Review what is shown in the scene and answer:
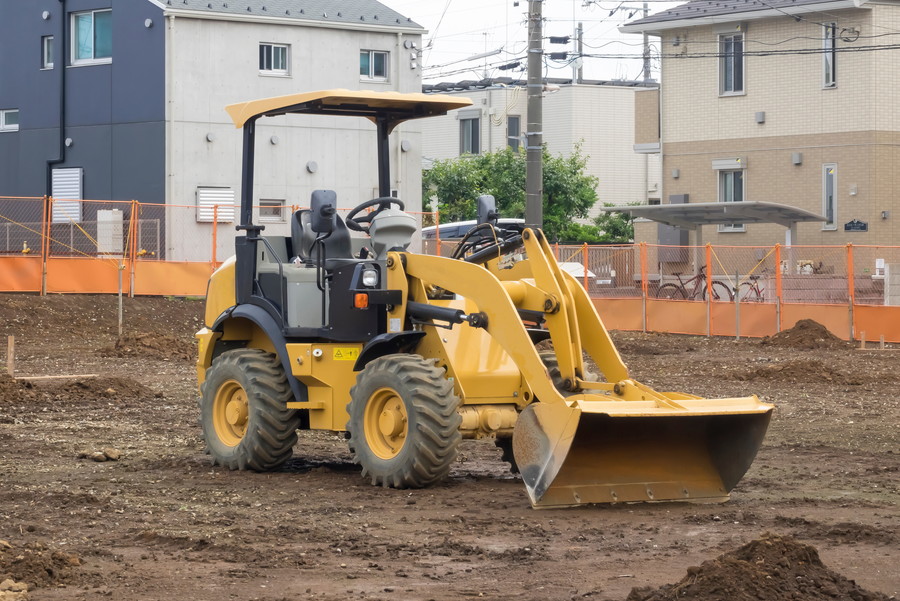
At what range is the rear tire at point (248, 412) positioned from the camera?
36.9 ft

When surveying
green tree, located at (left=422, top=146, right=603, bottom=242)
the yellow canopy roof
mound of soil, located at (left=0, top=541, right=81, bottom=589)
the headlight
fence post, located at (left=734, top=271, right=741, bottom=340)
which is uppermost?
green tree, located at (left=422, top=146, right=603, bottom=242)

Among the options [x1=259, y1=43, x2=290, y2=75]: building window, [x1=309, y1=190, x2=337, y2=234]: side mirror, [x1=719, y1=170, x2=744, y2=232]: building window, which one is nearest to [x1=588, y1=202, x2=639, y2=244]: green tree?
[x1=719, y1=170, x2=744, y2=232]: building window

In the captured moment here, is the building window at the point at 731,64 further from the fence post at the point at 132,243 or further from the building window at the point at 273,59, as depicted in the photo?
the fence post at the point at 132,243

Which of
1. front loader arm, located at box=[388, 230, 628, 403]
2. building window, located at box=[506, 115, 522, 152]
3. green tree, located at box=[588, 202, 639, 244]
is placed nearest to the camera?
Answer: front loader arm, located at box=[388, 230, 628, 403]

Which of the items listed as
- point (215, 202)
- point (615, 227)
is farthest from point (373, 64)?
point (615, 227)

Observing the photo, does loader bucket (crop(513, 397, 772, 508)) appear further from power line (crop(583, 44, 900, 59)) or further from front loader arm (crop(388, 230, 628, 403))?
power line (crop(583, 44, 900, 59))

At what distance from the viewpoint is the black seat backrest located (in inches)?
450

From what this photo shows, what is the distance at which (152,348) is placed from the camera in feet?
75.4

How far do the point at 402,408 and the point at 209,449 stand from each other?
7.73ft

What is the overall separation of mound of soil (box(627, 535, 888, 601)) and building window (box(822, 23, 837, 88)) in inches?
1259

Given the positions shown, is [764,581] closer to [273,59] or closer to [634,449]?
[634,449]

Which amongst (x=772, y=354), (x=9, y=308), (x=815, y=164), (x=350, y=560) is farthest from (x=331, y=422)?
(x=815, y=164)

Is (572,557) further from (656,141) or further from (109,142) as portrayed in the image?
(656,141)

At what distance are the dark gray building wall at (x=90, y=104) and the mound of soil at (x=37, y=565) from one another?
2813 cm
